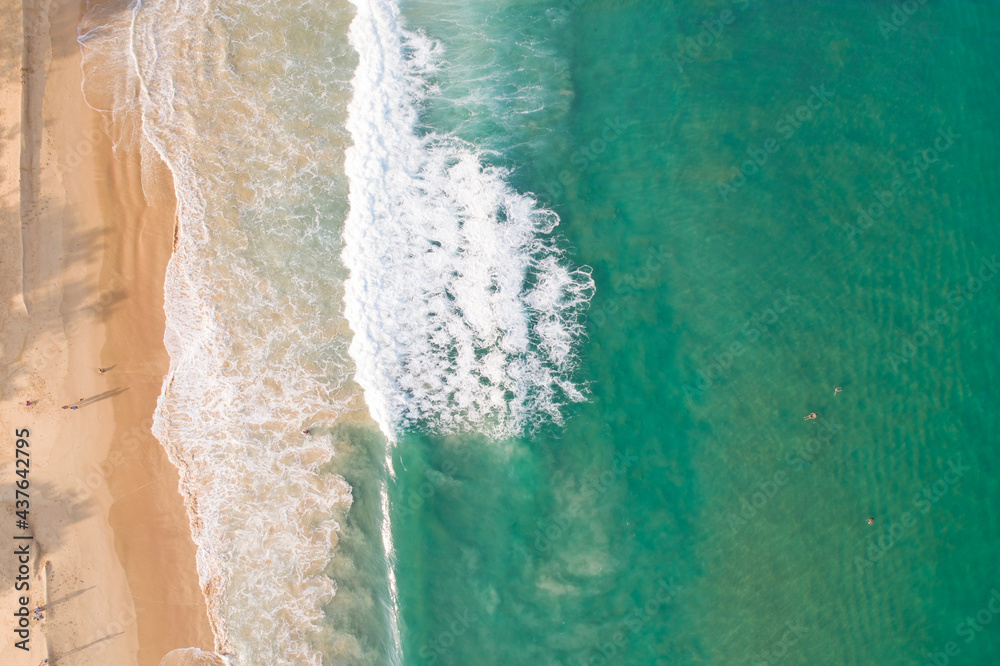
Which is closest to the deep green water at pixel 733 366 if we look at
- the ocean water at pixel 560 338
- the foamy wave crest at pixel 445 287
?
the ocean water at pixel 560 338

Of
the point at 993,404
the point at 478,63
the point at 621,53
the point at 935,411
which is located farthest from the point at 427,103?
the point at 993,404

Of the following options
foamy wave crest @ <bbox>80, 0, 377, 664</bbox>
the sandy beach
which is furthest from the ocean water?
the sandy beach

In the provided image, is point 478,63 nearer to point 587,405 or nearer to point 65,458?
point 587,405

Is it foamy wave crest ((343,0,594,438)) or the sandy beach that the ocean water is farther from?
the sandy beach

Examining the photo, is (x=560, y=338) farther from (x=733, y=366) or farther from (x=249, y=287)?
(x=249, y=287)

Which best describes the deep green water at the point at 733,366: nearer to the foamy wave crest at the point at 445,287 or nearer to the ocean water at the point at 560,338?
the ocean water at the point at 560,338

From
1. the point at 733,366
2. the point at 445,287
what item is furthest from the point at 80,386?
the point at 733,366
